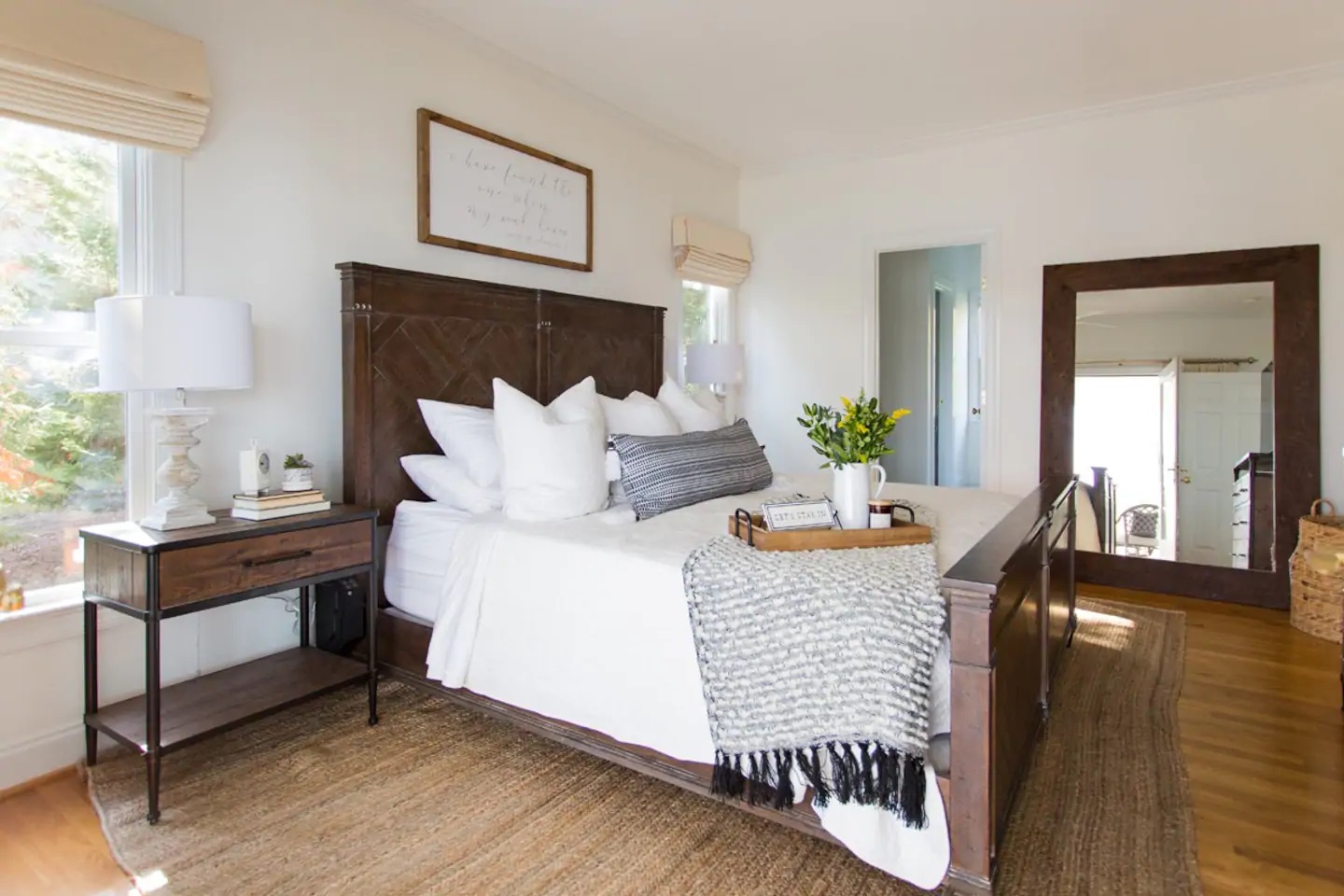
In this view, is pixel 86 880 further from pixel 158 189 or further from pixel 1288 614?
pixel 1288 614

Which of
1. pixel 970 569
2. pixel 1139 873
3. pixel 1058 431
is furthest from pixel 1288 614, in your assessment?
pixel 970 569

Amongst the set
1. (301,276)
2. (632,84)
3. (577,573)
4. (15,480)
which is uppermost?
(632,84)

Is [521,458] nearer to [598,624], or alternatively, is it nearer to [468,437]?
[468,437]

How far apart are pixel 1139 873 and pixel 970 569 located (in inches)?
33.3

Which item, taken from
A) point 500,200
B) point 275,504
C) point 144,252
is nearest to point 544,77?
A: point 500,200

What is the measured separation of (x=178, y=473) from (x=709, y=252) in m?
3.41

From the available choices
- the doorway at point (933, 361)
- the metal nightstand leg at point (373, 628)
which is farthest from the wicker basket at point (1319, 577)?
the metal nightstand leg at point (373, 628)

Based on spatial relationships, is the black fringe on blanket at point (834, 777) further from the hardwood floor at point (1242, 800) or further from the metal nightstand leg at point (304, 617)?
the metal nightstand leg at point (304, 617)

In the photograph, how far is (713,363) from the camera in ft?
15.4

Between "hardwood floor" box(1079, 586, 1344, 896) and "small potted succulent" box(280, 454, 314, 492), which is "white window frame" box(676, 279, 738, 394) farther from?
"small potted succulent" box(280, 454, 314, 492)

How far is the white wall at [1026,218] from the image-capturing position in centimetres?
379

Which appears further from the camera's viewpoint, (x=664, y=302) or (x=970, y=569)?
(x=664, y=302)

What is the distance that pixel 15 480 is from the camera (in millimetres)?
2213

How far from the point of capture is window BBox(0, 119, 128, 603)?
2.19 metres
